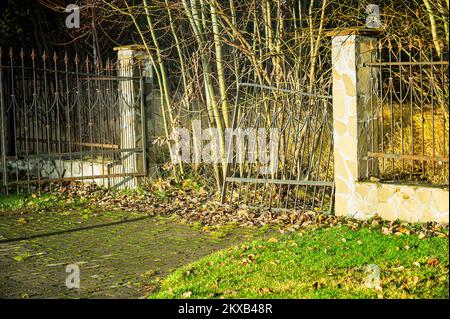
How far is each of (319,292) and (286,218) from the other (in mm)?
3693

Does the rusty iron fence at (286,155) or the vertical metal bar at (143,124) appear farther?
the vertical metal bar at (143,124)

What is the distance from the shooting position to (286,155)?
1112cm

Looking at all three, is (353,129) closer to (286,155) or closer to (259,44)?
(286,155)

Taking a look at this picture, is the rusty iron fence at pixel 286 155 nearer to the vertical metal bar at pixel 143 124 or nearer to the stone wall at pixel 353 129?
the stone wall at pixel 353 129

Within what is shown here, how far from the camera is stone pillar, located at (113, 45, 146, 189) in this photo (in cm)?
1320

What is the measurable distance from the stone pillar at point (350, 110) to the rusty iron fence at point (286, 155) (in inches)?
22.5

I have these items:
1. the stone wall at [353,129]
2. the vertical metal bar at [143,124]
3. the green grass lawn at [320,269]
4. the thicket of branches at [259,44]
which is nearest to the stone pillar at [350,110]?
the stone wall at [353,129]

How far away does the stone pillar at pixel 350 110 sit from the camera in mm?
9602

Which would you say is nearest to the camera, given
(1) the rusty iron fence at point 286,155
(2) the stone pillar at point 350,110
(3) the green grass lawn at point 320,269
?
(3) the green grass lawn at point 320,269

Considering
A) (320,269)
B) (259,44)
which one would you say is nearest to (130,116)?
(259,44)

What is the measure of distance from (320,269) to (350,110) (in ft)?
10.4

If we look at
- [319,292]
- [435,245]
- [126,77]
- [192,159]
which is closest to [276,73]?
[192,159]

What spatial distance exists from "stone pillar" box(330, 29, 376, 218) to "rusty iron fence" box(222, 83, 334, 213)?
0.57 m
